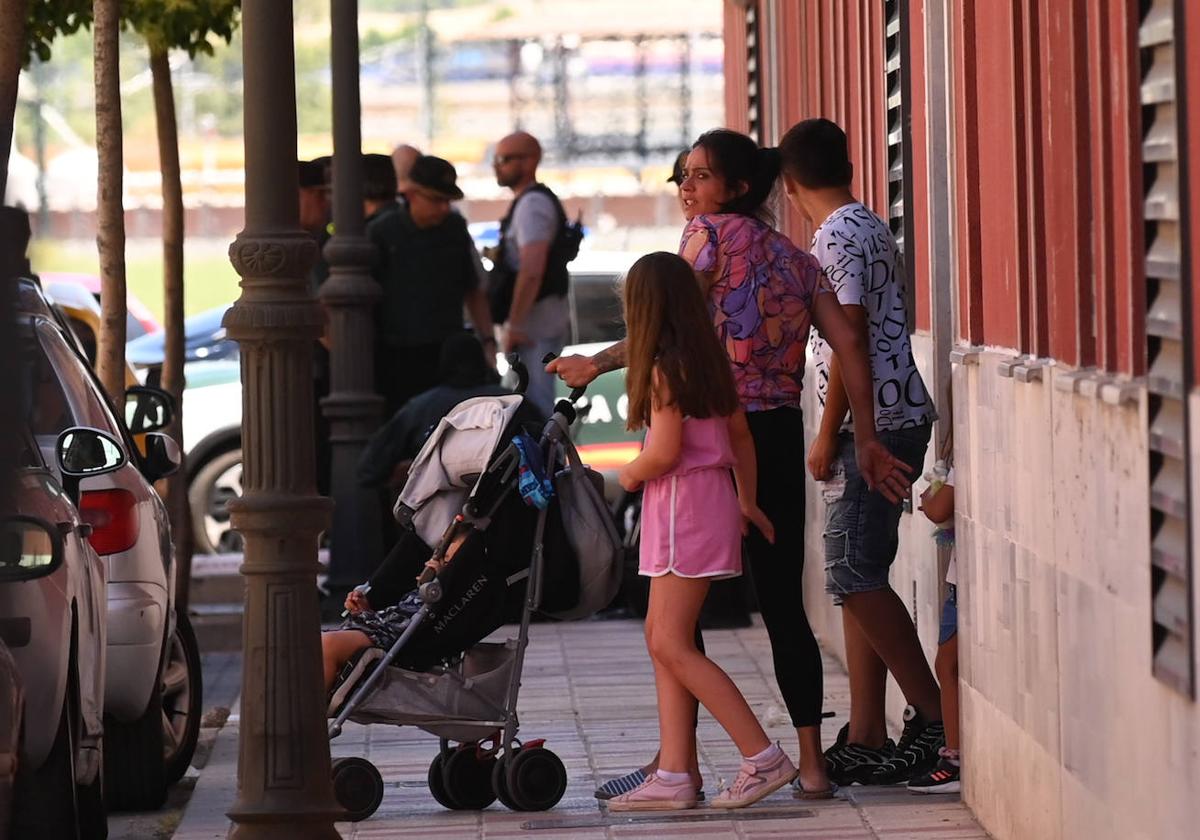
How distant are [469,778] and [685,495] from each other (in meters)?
1.18

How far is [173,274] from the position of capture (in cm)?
1120

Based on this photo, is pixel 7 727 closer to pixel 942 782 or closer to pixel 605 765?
pixel 942 782

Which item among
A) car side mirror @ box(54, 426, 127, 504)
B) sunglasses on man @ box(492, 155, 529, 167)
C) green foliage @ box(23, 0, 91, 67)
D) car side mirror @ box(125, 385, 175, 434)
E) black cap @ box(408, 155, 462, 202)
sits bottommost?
car side mirror @ box(54, 426, 127, 504)

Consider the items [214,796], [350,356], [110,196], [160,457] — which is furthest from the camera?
[350,356]

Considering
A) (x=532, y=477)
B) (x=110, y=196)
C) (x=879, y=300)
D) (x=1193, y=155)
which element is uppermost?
(x=110, y=196)

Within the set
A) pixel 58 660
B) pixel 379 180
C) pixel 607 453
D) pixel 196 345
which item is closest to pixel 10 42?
pixel 58 660

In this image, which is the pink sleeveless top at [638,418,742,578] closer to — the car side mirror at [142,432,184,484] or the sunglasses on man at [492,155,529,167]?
the car side mirror at [142,432,184,484]

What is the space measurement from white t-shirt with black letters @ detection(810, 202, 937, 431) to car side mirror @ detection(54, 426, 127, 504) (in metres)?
2.13

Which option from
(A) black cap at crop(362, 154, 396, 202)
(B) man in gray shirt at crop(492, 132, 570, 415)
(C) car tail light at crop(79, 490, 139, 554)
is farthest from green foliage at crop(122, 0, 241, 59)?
(C) car tail light at crop(79, 490, 139, 554)

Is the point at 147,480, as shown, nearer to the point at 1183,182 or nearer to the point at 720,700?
the point at 720,700

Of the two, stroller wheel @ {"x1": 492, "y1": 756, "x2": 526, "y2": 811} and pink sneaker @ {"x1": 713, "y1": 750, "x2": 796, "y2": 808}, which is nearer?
pink sneaker @ {"x1": 713, "y1": 750, "x2": 796, "y2": 808}

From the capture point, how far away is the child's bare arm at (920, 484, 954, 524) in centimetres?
696

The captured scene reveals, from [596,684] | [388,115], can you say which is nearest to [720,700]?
[596,684]

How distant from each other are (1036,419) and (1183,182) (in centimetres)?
149
